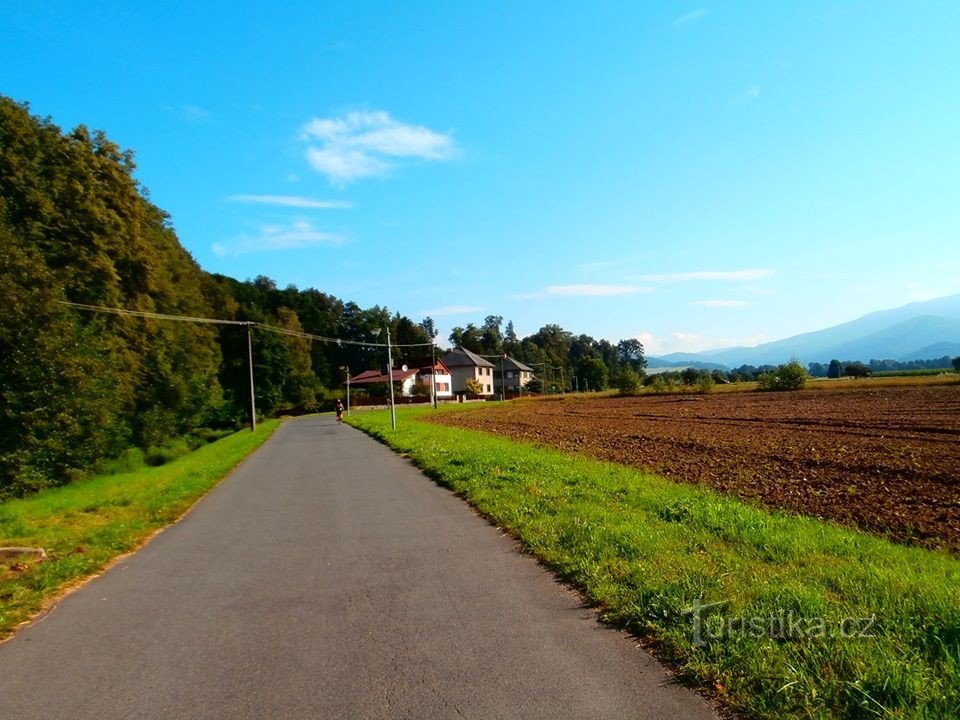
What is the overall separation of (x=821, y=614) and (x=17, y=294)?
2139 cm

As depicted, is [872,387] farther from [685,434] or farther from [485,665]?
[485,665]

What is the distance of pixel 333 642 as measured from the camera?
15.4ft

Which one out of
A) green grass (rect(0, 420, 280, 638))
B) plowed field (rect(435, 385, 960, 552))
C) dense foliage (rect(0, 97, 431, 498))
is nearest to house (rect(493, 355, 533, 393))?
dense foliage (rect(0, 97, 431, 498))

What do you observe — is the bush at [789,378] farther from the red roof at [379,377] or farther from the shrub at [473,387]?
the red roof at [379,377]

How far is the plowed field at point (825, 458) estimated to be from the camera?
→ 842 cm

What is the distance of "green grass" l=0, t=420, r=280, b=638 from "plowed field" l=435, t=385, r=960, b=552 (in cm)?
880

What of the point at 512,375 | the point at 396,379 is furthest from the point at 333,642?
the point at 512,375

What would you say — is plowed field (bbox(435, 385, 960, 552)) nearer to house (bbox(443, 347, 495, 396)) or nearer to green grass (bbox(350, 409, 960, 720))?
green grass (bbox(350, 409, 960, 720))

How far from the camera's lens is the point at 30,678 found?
4301mm

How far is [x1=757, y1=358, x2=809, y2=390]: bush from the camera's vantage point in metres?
61.7

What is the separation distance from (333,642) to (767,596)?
3233 millimetres

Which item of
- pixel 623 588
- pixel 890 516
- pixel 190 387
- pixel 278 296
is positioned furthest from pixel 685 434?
pixel 278 296

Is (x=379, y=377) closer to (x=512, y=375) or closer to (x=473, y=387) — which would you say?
(x=473, y=387)

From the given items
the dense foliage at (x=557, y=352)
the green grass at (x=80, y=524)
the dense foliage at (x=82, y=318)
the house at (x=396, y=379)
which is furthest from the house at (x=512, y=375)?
the green grass at (x=80, y=524)
